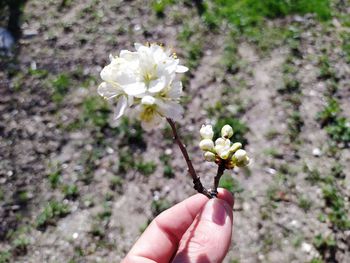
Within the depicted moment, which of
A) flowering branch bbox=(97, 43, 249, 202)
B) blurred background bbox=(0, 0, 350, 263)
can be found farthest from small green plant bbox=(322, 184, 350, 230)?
flowering branch bbox=(97, 43, 249, 202)

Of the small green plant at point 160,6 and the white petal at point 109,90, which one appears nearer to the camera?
the white petal at point 109,90

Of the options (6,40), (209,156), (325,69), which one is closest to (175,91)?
(209,156)

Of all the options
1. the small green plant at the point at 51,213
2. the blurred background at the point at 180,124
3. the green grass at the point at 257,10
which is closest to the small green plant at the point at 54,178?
the blurred background at the point at 180,124

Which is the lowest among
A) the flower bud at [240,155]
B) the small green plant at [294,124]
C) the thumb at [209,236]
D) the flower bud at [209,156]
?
the small green plant at [294,124]

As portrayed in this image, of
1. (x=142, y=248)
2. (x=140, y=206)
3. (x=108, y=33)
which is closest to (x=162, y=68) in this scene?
(x=142, y=248)

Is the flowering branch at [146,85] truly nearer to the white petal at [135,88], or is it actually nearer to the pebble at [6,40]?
the white petal at [135,88]

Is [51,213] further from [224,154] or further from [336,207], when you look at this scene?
[224,154]

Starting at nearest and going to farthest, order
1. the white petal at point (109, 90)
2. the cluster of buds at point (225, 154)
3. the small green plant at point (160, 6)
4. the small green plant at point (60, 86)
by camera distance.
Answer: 1. the white petal at point (109, 90)
2. the cluster of buds at point (225, 154)
3. the small green plant at point (60, 86)
4. the small green plant at point (160, 6)
